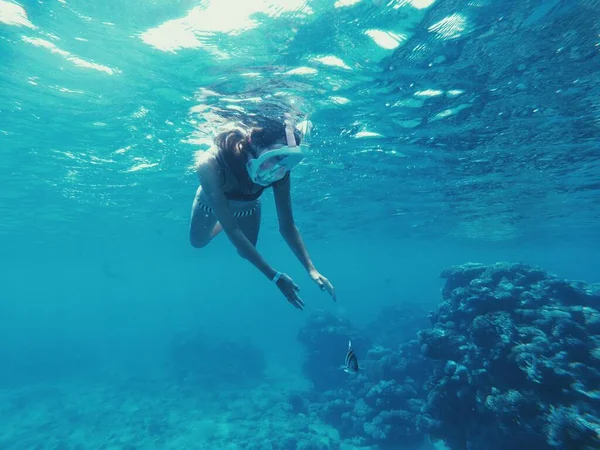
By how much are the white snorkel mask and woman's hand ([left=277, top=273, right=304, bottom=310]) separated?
1114mm

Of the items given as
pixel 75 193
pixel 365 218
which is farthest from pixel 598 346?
pixel 75 193

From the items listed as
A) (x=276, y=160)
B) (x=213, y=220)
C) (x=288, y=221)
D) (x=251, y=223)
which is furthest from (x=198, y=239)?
(x=276, y=160)

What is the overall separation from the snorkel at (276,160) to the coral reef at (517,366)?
776 centimetres

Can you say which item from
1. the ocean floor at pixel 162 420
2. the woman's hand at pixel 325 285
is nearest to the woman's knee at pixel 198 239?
the woman's hand at pixel 325 285

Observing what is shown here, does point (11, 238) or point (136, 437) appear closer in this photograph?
point (136, 437)

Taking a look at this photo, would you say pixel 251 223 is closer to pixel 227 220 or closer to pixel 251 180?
pixel 251 180

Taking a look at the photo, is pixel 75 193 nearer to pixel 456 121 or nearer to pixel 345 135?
pixel 345 135

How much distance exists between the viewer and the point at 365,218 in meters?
29.0

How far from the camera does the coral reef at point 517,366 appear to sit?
23.3 ft

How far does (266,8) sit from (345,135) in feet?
21.8

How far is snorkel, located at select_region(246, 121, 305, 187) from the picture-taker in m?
3.19

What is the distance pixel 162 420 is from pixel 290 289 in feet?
63.7

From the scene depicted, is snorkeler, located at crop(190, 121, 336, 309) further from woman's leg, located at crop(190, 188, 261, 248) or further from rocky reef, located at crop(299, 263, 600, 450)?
rocky reef, located at crop(299, 263, 600, 450)

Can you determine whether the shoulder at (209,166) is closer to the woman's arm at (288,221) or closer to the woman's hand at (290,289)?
the woman's arm at (288,221)
